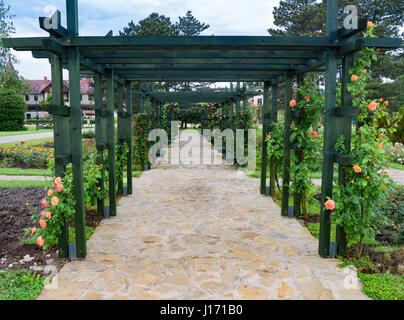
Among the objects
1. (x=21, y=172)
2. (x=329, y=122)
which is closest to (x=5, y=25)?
(x=21, y=172)

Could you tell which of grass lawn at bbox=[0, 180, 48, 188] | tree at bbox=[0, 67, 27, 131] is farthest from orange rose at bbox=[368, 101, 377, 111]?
tree at bbox=[0, 67, 27, 131]

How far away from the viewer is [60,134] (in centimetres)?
354

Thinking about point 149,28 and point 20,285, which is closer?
point 20,285

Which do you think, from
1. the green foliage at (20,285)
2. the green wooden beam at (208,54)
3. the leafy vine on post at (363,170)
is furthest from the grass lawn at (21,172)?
the leafy vine on post at (363,170)

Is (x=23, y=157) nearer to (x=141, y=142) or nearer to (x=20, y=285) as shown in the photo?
(x=141, y=142)

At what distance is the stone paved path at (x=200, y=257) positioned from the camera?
295cm

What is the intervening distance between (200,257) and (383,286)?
1.82m

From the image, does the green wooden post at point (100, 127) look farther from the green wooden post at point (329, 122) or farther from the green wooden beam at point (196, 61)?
the green wooden post at point (329, 122)

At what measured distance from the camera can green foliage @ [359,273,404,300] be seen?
9.29ft

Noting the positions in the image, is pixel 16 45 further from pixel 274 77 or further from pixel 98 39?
pixel 274 77

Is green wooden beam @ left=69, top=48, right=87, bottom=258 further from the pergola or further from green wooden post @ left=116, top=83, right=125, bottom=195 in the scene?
green wooden post @ left=116, top=83, right=125, bottom=195

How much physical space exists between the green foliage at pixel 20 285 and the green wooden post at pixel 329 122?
9.77ft

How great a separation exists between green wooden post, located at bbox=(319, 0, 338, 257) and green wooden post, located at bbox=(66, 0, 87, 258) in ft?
8.87
